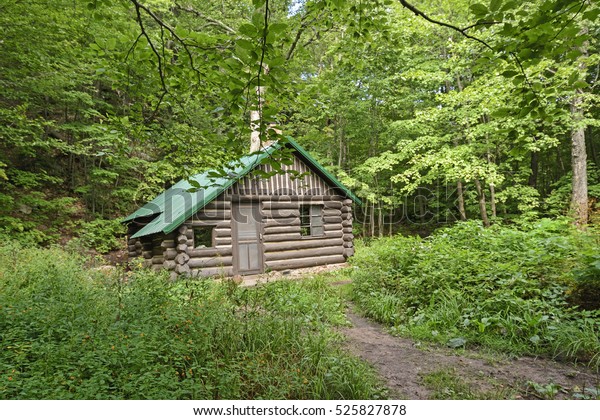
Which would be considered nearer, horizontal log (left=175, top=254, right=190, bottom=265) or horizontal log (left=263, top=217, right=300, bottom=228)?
horizontal log (left=175, top=254, right=190, bottom=265)

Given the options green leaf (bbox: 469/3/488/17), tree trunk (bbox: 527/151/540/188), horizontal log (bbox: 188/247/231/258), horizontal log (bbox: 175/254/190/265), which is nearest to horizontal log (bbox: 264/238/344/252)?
horizontal log (bbox: 188/247/231/258)

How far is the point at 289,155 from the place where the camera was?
10.9ft

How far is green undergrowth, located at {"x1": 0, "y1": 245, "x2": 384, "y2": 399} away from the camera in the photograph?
311 centimetres

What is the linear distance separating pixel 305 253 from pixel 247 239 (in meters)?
2.47

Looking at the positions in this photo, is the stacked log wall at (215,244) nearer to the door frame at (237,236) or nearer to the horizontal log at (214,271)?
the horizontal log at (214,271)

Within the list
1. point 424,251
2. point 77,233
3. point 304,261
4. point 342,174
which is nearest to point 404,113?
point 342,174

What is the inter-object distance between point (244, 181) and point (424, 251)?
6569 mm

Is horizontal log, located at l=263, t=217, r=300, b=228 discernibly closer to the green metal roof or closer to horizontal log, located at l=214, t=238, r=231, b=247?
horizontal log, located at l=214, t=238, r=231, b=247

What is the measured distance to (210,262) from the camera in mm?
10828

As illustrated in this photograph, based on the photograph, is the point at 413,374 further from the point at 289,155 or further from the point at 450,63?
the point at 450,63

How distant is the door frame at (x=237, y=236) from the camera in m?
11.5

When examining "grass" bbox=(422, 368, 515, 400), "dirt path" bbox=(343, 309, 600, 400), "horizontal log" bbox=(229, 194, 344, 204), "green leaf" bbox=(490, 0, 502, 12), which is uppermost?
"green leaf" bbox=(490, 0, 502, 12)

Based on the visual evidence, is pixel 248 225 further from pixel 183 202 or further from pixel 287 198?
pixel 183 202

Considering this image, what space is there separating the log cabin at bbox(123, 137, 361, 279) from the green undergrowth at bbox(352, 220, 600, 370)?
4082 millimetres
